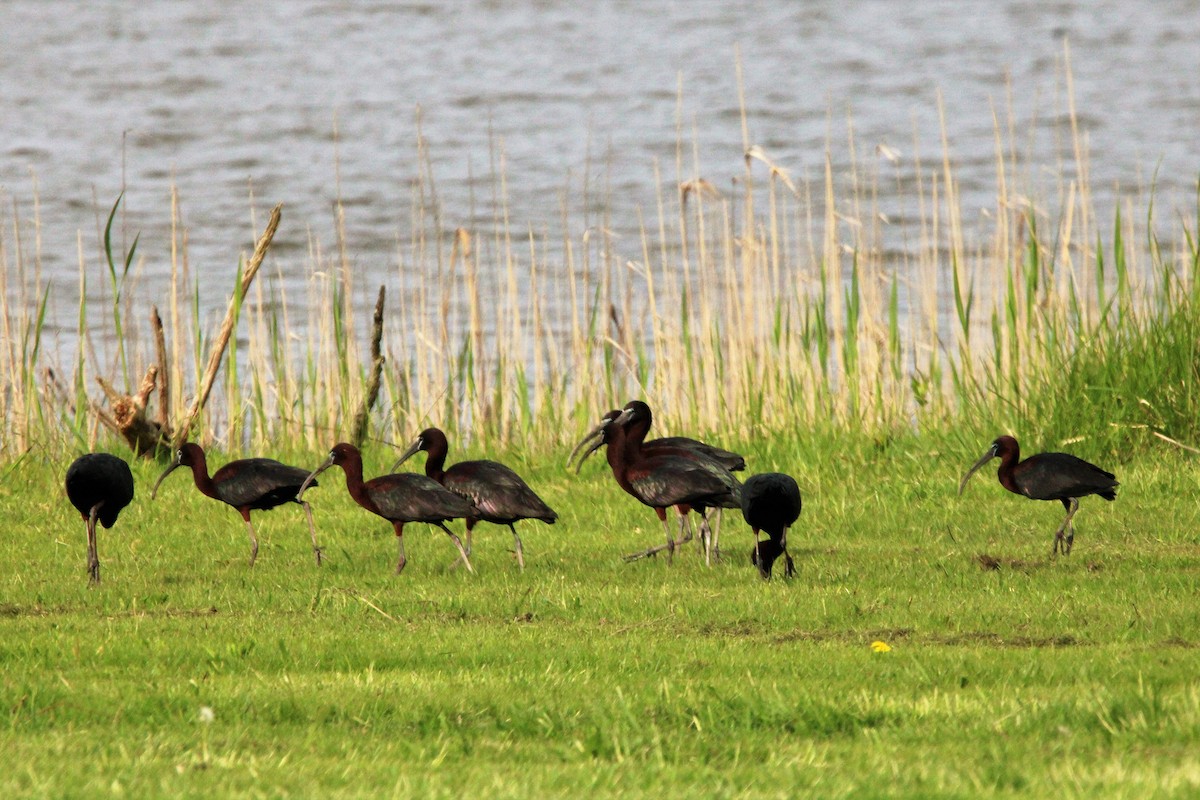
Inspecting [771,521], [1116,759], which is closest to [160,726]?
[1116,759]

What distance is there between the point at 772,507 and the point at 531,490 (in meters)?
1.52

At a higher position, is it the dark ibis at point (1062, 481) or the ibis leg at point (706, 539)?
the dark ibis at point (1062, 481)

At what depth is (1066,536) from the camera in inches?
378

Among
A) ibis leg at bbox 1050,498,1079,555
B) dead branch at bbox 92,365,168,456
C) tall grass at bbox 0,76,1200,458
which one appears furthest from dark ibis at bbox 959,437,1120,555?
dead branch at bbox 92,365,168,456

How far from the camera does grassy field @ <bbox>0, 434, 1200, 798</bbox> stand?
5.06m

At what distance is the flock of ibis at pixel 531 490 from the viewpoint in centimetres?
887

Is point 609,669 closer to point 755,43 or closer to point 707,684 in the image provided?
point 707,684

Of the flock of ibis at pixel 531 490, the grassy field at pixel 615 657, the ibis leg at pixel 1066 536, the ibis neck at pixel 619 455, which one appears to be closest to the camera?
the grassy field at pixel 615 657

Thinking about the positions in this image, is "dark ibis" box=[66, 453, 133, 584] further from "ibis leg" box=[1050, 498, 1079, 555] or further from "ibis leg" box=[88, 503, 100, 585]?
"ibis leg" box=[1050, 498, 1079, 555]

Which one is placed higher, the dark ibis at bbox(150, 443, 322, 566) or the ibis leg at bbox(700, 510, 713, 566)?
the dark ibis at bbox(150, 443, 322, 566)

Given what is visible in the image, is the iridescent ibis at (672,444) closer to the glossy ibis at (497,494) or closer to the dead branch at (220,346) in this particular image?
the glossy ibis at (497,494)

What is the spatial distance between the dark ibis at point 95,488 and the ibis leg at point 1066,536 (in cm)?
504

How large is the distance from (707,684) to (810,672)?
1.64ft

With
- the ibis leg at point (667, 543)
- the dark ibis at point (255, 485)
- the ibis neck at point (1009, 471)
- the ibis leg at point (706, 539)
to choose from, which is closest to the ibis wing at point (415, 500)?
the dark ibis at point (255, 485)
